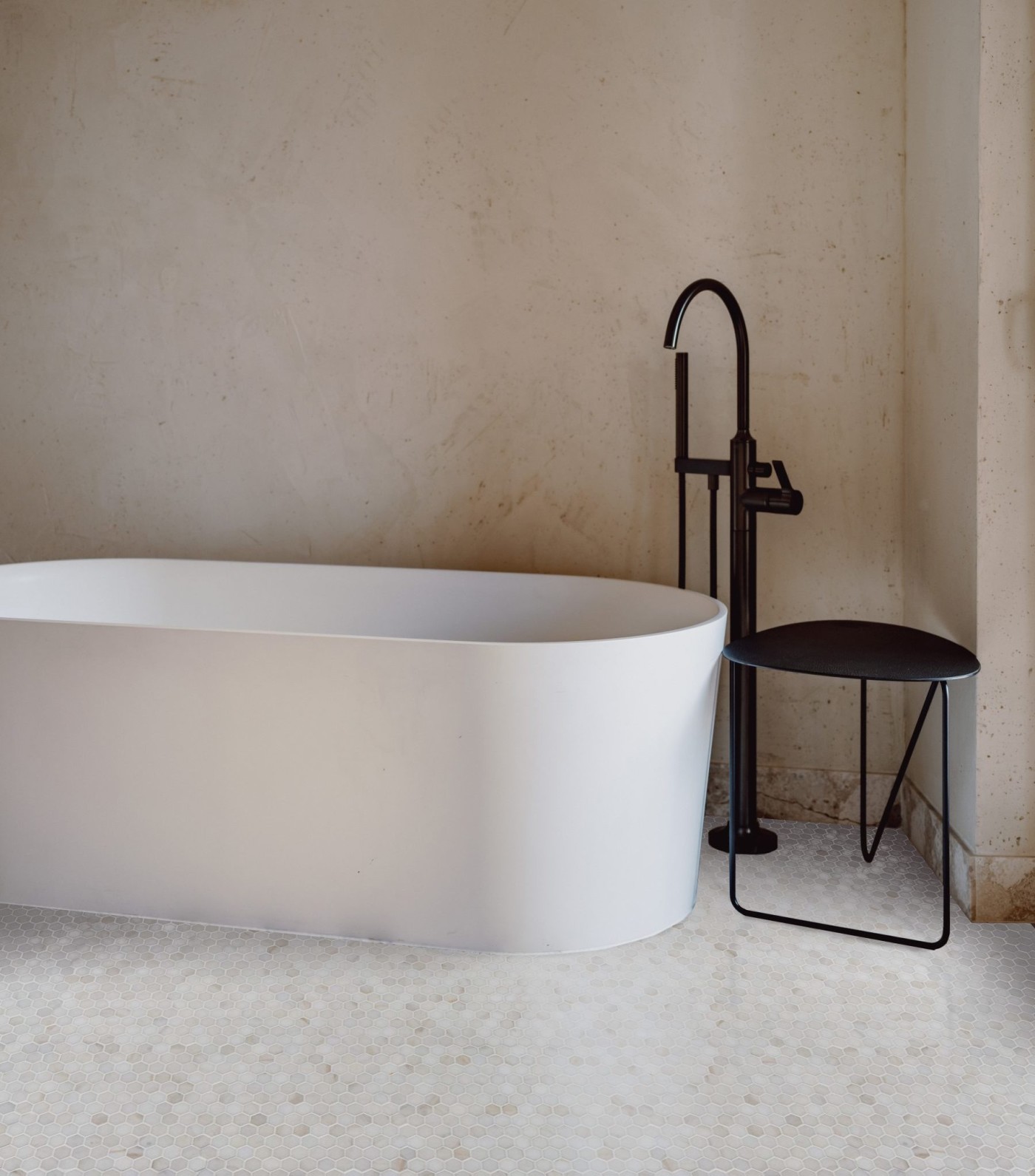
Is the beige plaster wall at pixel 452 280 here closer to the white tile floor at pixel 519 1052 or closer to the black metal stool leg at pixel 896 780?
the black metal stool leg at pixel 896 780

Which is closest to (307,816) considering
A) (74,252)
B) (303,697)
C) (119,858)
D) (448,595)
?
(303,697)

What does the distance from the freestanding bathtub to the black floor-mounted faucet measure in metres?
0.32

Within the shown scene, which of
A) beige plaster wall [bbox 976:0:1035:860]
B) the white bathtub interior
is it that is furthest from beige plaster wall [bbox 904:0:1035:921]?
the white bathtub interior

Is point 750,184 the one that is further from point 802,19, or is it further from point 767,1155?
point 767,1155

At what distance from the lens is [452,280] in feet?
9.26

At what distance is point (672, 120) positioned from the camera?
2.66 meters

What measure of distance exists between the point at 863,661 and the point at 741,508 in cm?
60

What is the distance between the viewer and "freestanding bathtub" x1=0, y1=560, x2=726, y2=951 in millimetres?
1904

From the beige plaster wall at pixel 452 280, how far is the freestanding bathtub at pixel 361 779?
741 millimetres

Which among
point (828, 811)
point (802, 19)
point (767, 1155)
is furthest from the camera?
point (828, 811)

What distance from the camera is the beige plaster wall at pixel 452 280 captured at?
2627 mm

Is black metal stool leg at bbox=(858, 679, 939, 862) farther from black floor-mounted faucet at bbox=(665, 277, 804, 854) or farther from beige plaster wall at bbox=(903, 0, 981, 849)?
black floor-mounted faucet at bbox=(665, 277, 804, 854)

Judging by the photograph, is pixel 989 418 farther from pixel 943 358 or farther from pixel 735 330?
pixel 735 330

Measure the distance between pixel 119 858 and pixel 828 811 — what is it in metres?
1.70
